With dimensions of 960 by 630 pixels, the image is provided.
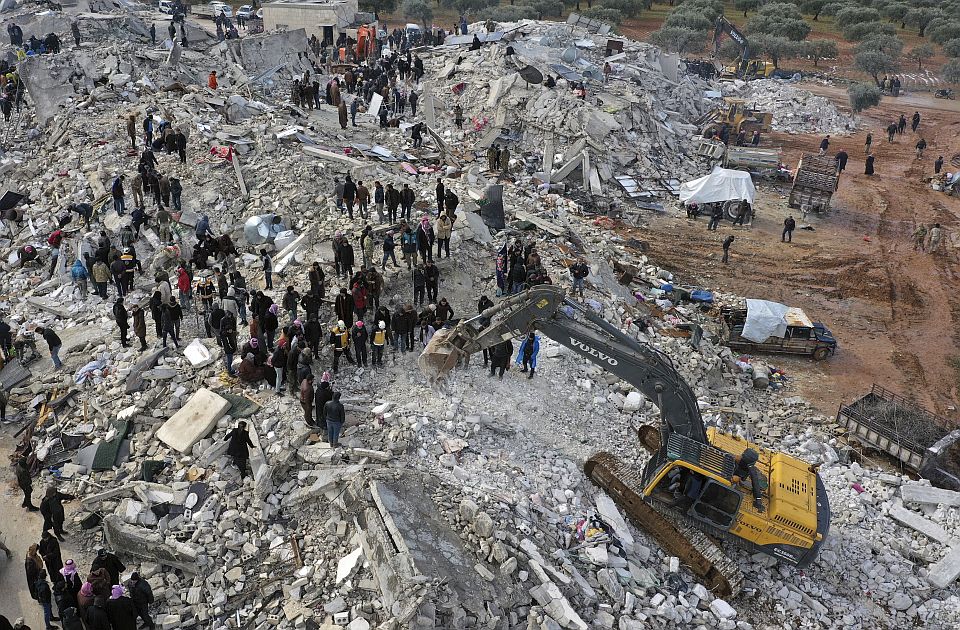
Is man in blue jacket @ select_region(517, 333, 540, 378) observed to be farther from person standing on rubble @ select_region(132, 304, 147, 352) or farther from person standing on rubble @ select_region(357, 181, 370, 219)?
person standing on rubble @ select_region(132, 304, 147, 352)

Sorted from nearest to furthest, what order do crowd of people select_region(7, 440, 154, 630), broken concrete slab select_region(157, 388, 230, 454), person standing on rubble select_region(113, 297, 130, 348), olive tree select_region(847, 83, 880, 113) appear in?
crowd of people select_region(7, 440, 154, 630), broken concrete slab select_region(157, 388, 230, 454), person standing on rubble select_region(113, 297, 130, 348), olive tree select_region(847, 83, 880, 113)

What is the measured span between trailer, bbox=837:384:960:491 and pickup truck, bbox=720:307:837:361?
2.78 m

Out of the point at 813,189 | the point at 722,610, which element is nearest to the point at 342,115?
the point at 813,189

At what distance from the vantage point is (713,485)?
1047 centimetres

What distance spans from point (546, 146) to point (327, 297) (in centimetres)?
1368

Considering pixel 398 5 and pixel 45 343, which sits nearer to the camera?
pixel 45 343

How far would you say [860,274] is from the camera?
22.7m

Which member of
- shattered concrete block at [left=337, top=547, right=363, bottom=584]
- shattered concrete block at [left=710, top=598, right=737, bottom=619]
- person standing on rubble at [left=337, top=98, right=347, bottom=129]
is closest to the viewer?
shattered concrete block at [left=337, top=547, right=363, bottom=584]

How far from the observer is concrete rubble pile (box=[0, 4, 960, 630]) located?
9.54 meters

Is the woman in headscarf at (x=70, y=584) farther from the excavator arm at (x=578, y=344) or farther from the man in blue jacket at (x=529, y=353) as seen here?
→ the man in blue jacket at (x=529, y=353)

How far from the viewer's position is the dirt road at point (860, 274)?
18.0 m

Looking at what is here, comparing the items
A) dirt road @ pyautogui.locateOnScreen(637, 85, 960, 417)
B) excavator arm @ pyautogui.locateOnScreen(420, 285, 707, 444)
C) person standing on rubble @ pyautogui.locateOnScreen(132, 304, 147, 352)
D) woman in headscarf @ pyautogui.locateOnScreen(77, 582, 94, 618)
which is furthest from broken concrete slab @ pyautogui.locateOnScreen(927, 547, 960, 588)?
person standing on rubble @ pyautogui.locateOnScreen(132, 304, 147, 352)

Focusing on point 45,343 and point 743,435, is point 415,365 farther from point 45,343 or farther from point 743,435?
point 45,343

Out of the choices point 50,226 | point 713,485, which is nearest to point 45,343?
point 50,226
